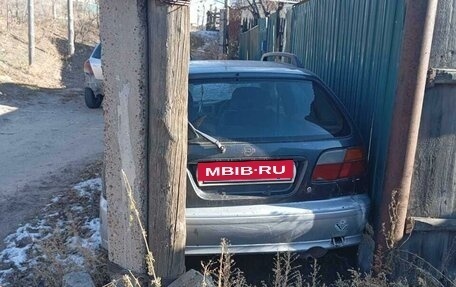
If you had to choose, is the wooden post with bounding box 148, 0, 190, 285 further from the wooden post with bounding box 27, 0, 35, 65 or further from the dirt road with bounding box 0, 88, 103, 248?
the wooden post with bounding box 27, 0, 35, 65

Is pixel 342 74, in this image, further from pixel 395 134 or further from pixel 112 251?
pixel 112 251

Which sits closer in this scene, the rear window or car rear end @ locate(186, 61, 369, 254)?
car rear end @ locate(186, 61, 369, 254)

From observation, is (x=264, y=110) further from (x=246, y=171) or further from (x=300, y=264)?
(x=300, y=264)

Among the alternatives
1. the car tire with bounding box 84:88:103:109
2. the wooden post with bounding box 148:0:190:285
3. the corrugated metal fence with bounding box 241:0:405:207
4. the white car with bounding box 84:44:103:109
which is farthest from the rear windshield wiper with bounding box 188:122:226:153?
the car tire with bounding box 84:88:103:109

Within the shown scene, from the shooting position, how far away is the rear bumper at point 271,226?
3201 millimetres

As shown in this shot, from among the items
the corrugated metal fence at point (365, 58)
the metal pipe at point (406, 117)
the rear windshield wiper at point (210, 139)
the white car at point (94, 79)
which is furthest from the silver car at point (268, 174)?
the white car at point (94, 79)

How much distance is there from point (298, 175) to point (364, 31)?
180cm

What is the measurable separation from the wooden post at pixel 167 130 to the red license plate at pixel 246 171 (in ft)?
1.49

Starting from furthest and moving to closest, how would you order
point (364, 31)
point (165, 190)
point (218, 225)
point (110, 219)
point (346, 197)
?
point (364, 31) → point (346, 197) → point (218, 225) → point (110, 219) → point (165, 190)

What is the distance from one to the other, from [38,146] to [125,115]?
6.16m

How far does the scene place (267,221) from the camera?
10.5 feet

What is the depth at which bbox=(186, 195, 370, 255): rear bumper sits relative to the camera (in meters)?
3.20

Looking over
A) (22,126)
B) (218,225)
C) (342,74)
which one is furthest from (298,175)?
(22,126)

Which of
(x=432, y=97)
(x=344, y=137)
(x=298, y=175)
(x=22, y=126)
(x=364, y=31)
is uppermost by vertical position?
(x=364, y=31)
